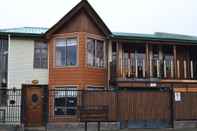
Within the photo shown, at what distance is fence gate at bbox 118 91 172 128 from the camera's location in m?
22.8

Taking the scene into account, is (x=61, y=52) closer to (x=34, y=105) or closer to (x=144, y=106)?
(x=34, y=105)

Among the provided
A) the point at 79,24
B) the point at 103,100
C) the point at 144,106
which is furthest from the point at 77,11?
the point at 144,106

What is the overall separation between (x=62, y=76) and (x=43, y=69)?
1670 millimetres

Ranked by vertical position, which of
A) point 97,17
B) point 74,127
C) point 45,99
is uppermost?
point 97,17

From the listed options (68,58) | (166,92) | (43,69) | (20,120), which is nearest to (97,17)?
(68,58)

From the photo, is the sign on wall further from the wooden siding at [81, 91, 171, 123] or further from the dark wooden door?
the dark wooden door

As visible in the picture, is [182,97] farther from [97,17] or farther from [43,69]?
[43,69]

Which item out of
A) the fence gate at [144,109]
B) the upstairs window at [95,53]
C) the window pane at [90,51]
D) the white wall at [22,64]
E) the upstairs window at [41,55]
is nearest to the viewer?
the fence gate at [144,109]

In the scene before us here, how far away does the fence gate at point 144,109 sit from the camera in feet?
74.9

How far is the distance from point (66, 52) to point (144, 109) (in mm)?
6103

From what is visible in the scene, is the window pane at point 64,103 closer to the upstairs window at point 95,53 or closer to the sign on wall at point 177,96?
the upstairs window at point 95,53

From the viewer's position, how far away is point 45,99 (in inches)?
888

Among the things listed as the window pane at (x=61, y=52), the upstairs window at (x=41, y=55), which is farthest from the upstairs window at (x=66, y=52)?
the upstairs window at (x=41, y=55)

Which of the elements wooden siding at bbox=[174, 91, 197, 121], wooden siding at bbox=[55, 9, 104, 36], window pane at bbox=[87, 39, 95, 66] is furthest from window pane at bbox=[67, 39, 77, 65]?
wooden siding at bbox=[174, 91, 197, 121]
